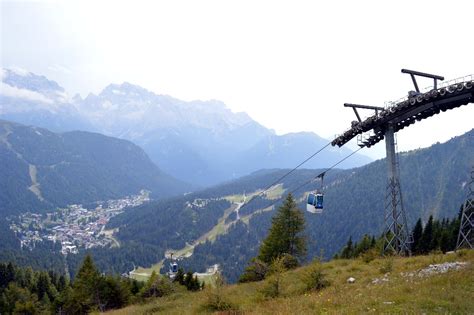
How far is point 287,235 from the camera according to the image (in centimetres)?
5053

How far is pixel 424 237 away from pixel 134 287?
5302 centimetres

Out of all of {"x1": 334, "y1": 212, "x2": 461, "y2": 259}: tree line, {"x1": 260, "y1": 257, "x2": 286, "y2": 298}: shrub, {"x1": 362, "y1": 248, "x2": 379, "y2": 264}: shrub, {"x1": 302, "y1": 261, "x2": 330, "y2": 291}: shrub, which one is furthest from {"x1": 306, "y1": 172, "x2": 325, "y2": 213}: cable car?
{"x1": 334, "y1": 212, "x2": 461, "y2": 259}: tree line

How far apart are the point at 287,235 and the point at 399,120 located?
23.8 m

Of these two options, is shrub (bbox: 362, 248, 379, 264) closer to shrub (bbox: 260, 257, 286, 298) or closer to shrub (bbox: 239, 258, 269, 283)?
shrub (bbox: 239, 258, 269, 283)

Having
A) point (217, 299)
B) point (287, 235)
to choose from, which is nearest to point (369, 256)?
point (217, 299)

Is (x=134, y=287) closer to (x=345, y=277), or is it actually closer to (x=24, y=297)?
(x=24, y=297)

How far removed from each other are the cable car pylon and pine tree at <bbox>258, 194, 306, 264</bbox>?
1697 centimetres

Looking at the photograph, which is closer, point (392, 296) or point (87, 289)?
point (392, 296)

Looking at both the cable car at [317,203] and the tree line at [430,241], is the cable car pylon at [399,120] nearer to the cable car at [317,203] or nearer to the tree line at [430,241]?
the cable car at [317,203]

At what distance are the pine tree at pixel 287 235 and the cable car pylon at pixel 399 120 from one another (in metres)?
17.0

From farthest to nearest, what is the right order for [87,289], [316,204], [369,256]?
1. [87,289]
2. [369,256]
3. [316,204]

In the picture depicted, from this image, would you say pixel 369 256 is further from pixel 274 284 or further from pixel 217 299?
pixel 217 299

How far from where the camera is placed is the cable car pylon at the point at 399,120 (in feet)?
93.2

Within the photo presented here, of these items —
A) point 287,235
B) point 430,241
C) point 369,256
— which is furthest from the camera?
point 430,241
